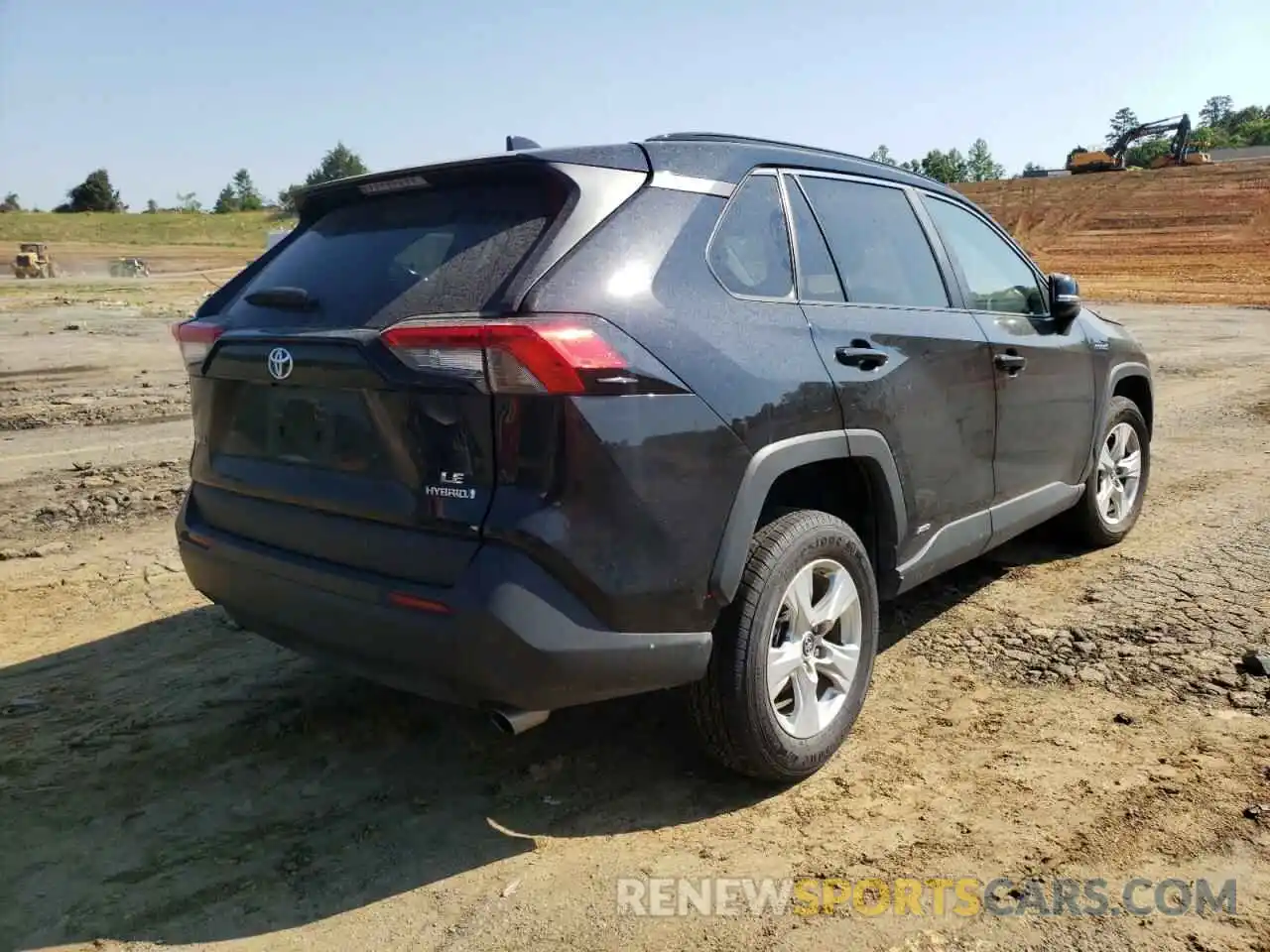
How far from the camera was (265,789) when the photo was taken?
309 centimetres

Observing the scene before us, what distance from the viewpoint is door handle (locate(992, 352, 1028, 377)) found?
4012 millimetres

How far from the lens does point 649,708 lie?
11.9ft

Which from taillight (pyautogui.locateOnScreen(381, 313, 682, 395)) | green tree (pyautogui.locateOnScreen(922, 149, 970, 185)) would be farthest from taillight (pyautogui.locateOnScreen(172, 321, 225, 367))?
green tree (pyautogui.locateOnScreen(922, 149, 970, 185))

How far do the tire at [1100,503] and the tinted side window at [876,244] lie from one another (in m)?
1.78

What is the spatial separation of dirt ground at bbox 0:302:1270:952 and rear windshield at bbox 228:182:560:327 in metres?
1.48

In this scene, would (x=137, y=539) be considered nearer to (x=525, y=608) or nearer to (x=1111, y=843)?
(x=525, y=608)

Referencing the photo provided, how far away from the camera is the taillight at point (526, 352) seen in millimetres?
2395

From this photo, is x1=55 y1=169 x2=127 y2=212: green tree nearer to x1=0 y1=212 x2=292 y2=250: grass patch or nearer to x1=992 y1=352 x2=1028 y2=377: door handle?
x1=0 y1=212 x2=292 y2=250: grass patch

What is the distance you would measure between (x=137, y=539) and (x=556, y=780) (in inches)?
140

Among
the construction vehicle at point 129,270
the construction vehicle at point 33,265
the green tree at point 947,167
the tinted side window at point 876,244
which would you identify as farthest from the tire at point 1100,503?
the green tree at point 947,167

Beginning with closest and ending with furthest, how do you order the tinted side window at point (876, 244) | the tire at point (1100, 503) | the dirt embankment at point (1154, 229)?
the tinted side window at point (876, 244) → the tire at point (1100, 503) → the dirt embankment at point (1154, 229)

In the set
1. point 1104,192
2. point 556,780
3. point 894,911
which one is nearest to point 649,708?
point 556,780

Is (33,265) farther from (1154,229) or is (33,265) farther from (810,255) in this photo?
(1154,229)

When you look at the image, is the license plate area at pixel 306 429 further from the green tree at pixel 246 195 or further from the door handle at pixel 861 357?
the green tree at pixel 246 195
